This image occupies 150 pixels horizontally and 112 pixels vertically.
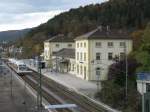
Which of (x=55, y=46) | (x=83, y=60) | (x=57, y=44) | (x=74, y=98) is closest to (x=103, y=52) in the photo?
(x=83, y=60)

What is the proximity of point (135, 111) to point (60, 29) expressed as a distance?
13723 centimetres

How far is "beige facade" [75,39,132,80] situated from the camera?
2665 inches

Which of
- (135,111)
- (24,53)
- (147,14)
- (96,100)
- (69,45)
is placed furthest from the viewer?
(24,53)

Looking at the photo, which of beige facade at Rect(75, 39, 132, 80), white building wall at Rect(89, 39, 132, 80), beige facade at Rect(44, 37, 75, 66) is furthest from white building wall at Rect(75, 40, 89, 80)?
beige facade at Rect(44, 37, 75, 66)

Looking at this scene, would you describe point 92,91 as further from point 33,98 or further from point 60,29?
point 60,29

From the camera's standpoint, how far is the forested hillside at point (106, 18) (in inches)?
5541

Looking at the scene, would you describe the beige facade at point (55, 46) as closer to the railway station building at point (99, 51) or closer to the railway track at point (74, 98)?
the railway station building at point (99, 51)

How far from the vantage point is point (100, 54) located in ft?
227

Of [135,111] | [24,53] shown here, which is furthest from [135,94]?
[24,53]

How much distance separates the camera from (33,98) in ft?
166

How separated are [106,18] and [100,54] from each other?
8494 centimetres

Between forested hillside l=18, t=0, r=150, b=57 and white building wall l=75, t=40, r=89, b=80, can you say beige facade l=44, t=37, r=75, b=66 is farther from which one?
white building wall l=75, t=40, r=89, b=80

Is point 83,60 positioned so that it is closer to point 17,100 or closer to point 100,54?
point 100,54

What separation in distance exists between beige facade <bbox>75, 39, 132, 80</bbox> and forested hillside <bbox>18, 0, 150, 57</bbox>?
55.3m
